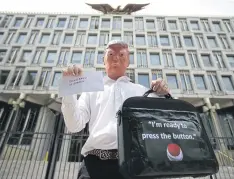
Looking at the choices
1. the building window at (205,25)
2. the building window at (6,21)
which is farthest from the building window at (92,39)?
the building window at (205,25)

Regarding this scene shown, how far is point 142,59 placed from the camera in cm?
2166

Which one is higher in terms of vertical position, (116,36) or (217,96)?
Result: (116,36)

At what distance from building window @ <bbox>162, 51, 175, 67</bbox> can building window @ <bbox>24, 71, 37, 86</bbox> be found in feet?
46.6

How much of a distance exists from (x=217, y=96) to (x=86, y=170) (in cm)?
2020

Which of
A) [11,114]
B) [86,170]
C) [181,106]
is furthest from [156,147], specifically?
[11,114]

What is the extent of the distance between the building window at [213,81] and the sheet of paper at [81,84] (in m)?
20.7

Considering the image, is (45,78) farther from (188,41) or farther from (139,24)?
(188,41)

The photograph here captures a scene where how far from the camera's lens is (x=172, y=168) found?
1039 mm

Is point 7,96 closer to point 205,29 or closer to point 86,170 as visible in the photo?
point 86,170

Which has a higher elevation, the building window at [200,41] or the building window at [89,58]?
the building window at [200,41]

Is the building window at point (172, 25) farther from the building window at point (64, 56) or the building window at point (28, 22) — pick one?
the building window at point (28, 22)

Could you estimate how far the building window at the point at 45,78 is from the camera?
19623 millimetres

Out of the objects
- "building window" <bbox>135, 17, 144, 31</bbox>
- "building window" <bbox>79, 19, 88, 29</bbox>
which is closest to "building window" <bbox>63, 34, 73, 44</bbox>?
"building window" <bbox>79, 19, 88, 29</bbox>

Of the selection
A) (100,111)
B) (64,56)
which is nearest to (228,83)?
(64,56)
